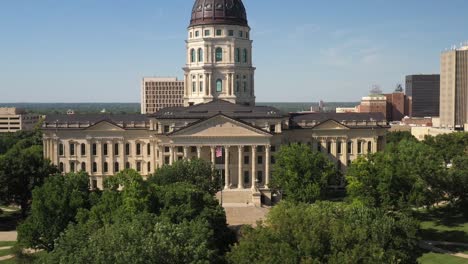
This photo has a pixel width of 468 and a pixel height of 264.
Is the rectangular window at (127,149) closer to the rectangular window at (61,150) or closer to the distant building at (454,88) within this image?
the rectangular window at (61,150)

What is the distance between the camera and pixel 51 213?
5644 cm

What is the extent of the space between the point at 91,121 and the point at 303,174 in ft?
138

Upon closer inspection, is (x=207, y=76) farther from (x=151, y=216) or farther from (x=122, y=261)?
(x=122, y=261)

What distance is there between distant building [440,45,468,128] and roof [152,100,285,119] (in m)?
122

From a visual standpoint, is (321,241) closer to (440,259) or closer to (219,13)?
(440,259)

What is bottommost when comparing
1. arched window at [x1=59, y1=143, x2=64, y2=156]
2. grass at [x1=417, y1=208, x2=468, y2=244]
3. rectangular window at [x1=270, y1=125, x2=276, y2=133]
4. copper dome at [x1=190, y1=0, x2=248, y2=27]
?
grass at [x1=417, y1=208, x2=468, y2=244]

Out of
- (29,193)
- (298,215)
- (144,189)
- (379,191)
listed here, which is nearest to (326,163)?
(379,191)

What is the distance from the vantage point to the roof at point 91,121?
9412cm

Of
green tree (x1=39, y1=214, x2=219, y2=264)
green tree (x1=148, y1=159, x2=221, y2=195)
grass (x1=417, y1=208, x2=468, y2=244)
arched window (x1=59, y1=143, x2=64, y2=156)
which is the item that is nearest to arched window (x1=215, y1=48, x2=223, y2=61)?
arched window (x1=59, y1=143, x2=64, y2=156)

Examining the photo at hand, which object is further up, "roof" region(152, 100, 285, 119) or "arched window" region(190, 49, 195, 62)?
"arched window" region(190, 49, 195, 62)

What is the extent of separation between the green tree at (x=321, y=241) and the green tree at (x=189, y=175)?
2323cm

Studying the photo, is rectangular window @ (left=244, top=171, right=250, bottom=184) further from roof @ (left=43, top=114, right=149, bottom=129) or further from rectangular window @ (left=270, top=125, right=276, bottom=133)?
roof @ (left=43, top=114, right=149, bottom=129)

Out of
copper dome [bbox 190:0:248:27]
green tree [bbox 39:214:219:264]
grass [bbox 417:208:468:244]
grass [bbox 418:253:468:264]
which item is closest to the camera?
green tree [bbox 39:214:219:264]

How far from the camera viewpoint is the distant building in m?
188
